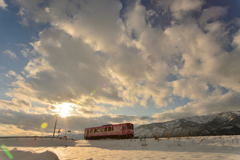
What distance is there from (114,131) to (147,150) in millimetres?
20766

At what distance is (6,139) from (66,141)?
14.5 meters

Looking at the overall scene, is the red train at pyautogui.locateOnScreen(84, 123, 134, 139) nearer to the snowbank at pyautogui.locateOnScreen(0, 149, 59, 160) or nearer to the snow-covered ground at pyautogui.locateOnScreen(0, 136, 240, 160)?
the snow-covered ground at pyautogui.locateOnScreen(0, 136, 240, 160)

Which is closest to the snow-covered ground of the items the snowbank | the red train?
the snowbank

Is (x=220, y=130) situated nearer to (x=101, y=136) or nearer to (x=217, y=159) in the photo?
(x=101, y=136)

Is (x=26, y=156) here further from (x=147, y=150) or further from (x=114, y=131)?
(x=114, y=131)

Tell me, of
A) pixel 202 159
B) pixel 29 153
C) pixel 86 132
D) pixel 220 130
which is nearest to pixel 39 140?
pixel 86 132

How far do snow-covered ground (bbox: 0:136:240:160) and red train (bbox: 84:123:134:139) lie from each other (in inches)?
270

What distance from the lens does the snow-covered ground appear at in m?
6.53

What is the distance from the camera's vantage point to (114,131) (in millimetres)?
32375

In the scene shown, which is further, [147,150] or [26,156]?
[147,150]

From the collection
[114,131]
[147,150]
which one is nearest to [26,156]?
[147,150]

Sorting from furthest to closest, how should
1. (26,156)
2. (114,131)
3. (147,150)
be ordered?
(114,131) < (147,150) < (26,156)

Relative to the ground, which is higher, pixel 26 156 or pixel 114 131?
pixel 114 131

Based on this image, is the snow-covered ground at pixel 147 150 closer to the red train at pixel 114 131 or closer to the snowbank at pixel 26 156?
the snowbank at pixel 26 156
